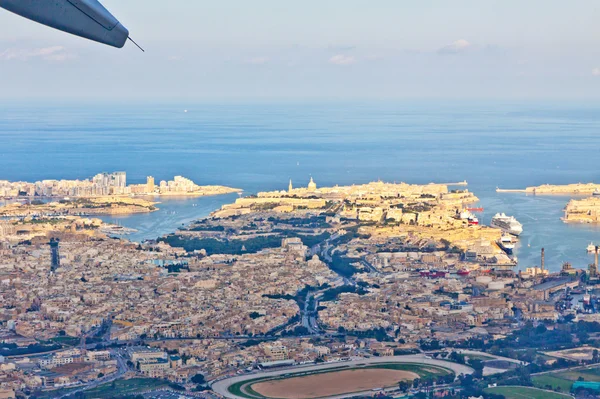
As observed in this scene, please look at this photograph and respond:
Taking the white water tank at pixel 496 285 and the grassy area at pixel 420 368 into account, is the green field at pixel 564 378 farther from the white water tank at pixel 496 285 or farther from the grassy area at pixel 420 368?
the white water tank at pixel 496 285

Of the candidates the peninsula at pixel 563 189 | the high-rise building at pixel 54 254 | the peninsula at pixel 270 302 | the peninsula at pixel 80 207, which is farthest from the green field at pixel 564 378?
the peninsula at pixel 563 189

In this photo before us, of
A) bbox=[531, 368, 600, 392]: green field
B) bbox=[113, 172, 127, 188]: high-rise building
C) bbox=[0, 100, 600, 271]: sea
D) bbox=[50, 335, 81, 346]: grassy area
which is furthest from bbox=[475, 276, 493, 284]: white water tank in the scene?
bbox=[113, 172, 127, 188]: high-rise building

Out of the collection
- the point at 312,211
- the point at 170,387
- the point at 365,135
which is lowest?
the point at 170,387

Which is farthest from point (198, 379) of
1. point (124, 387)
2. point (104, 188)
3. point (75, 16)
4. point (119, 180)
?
point (119, 180)

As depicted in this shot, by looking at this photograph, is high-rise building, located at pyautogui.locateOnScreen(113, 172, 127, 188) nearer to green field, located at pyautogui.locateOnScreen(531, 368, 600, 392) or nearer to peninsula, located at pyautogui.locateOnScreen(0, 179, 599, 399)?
peninsula, located at pyautogui.locateOnScreen(0, 179, 599, 399)

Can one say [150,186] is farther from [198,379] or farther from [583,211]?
[198,379]

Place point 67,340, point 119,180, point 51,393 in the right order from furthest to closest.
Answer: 1. point 119,180
2. point 67,340
3. point 51,393

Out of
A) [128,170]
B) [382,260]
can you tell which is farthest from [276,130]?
[382,260]

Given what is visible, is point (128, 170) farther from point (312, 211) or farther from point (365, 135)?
point (365, 135)
